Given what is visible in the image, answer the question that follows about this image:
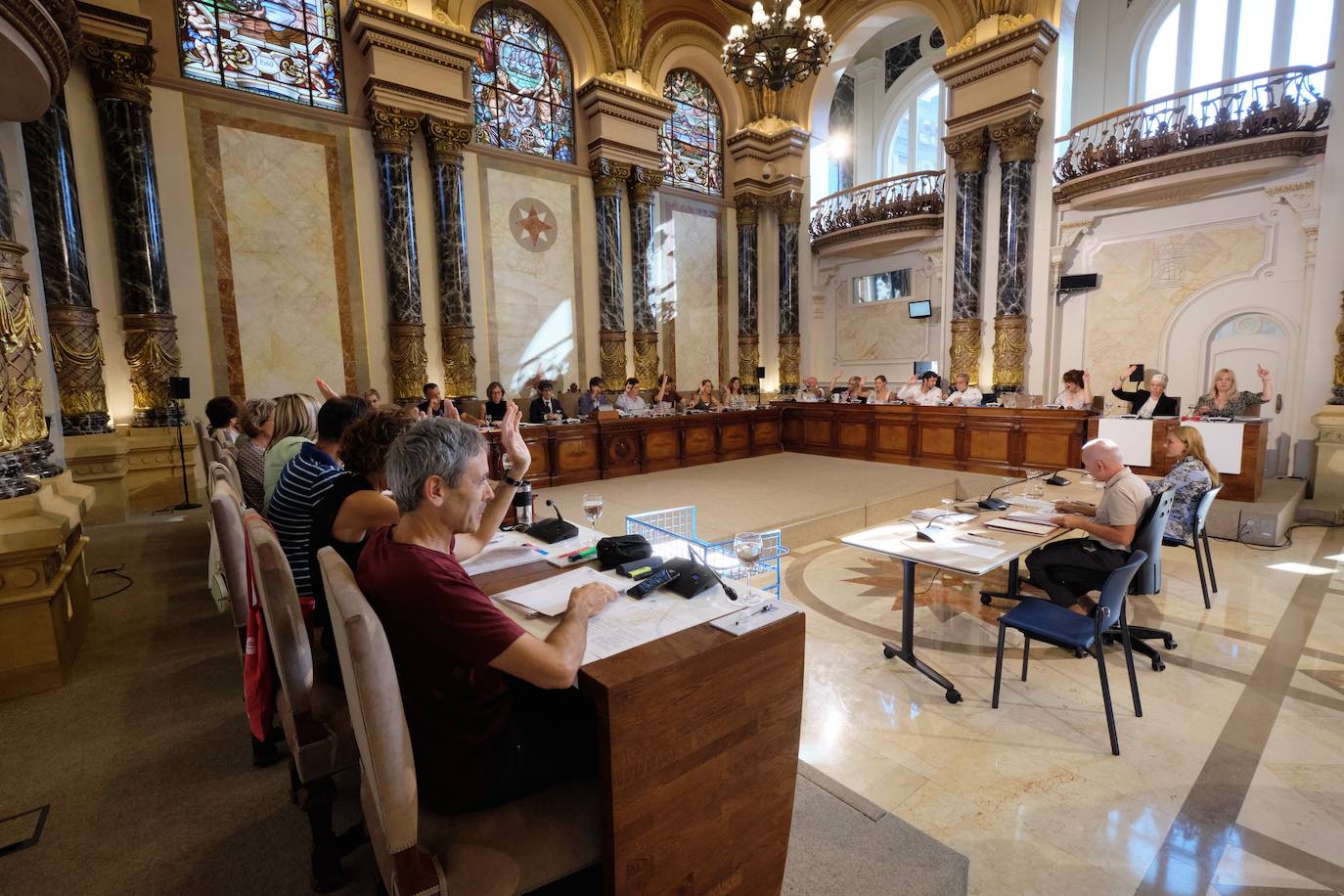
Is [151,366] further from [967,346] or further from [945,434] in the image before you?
[967,346]

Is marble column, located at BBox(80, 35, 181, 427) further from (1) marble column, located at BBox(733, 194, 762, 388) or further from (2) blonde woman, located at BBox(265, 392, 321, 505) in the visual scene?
(1) marble column, located at BBox(733, 194, 762, 388)

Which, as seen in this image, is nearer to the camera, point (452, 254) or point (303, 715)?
point (303, 715)

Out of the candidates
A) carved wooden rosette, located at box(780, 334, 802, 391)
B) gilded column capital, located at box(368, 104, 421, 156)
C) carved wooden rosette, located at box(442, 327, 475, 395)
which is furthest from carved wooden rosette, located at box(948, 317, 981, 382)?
gilded column capital, located at box(368, 104, 421, 156)

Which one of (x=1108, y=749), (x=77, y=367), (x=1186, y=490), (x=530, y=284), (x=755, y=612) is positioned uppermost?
(x=530, y=284)

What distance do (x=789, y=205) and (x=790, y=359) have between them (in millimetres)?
2974

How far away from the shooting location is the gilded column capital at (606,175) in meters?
10.0

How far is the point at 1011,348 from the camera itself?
364 inches

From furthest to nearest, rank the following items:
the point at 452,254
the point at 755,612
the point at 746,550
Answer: the point at 452,254 → the point at 746,550 → the point at 755,612

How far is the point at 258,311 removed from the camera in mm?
7520

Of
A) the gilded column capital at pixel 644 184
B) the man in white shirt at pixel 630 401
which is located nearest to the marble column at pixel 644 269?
the gilded column capital at pixel 644 184

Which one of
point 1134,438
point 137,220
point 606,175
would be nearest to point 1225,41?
point 1134,438

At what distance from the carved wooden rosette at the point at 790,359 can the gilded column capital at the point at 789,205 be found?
2.25 meters

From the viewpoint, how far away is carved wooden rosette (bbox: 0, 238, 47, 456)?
300 cm

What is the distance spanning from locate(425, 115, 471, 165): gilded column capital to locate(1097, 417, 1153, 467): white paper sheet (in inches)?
337
